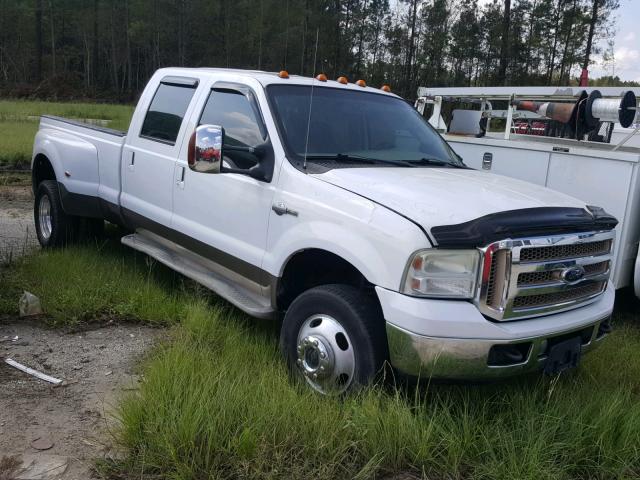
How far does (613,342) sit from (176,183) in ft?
11.7

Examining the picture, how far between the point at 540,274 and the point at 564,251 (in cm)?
24

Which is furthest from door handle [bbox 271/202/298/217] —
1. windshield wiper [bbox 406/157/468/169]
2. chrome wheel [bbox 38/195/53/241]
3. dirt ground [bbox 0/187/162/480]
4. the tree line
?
the tree line

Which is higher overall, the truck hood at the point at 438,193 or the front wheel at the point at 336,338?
the truck hood at the point at 438,193

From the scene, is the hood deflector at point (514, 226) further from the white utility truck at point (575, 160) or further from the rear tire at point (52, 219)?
the rear tire at point (52, 219)

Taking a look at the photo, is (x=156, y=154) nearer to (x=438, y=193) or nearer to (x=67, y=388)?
(x=67, y=388)

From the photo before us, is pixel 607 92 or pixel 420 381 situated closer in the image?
pixel 420 381

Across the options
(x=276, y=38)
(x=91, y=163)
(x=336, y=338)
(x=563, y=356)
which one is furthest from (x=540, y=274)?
(x=276, y=38)

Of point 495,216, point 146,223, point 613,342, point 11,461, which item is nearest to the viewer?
point 11,461

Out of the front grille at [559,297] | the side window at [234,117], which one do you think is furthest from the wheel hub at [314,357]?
the side window at [234,117]

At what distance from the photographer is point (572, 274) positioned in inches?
130

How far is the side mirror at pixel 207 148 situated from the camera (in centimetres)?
360

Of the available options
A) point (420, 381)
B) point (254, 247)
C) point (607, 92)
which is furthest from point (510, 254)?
point (607, 92)

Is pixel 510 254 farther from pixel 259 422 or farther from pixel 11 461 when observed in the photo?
pixel 11 461

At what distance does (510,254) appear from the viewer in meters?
3.00
